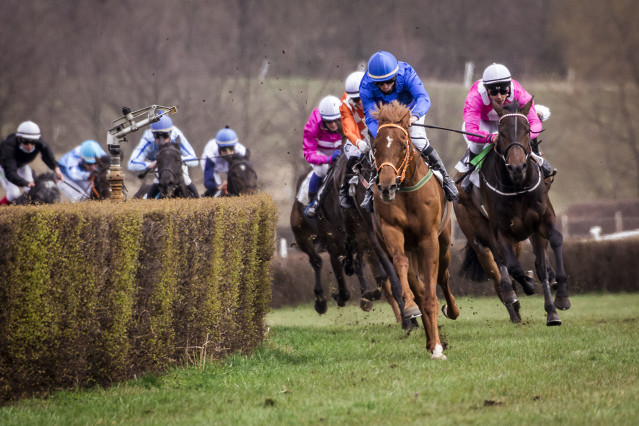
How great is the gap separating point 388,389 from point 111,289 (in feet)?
6.29

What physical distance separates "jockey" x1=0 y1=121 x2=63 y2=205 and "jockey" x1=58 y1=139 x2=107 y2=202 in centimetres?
167

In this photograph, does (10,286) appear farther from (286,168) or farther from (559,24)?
(559,24)

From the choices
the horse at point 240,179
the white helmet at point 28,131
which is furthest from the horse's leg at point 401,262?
the white helmet at point 28,131

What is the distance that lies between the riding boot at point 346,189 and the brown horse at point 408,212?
1929mm

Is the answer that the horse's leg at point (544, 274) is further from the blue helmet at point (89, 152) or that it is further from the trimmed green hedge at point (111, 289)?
the blue helmet at point (89, 152)

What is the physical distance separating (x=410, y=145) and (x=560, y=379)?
236 centimetres

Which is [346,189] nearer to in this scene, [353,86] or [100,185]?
[353,86]

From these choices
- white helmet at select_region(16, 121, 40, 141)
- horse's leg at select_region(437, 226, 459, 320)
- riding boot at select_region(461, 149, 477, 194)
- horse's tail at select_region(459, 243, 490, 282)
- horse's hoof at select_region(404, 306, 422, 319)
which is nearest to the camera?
horse's hoof at select_region(404, 306, 422, 319)

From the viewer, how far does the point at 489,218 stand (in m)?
9.91

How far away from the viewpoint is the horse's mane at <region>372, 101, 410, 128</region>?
751 cm

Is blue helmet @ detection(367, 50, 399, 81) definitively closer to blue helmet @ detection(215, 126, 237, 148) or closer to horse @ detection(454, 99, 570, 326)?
horse @ detection(454, 99, 570, 326)

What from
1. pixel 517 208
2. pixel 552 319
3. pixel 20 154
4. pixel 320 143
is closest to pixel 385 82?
pixel 517 208

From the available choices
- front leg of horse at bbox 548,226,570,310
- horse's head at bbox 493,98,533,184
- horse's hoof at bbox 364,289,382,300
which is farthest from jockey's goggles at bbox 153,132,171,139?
front leg of horse at bbox 548,226,570,310

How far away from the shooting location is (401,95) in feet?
28.2
